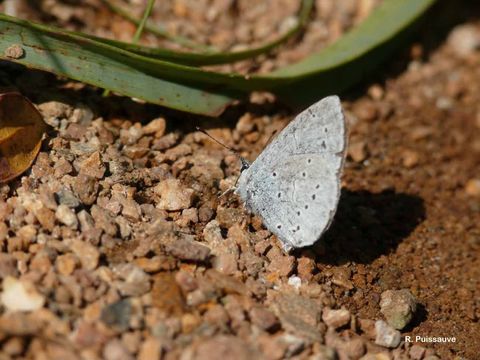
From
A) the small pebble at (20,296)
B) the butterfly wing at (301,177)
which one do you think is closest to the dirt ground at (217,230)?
the small pebble at (20,296)

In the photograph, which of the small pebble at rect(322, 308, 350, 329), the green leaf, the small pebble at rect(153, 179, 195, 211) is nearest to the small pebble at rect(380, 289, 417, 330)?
the small pebble at rect(322, 308, 350, 329)

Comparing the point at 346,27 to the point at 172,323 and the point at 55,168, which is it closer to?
the point at 55,168

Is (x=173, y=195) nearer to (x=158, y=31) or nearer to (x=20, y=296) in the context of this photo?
(x=20, y=296)

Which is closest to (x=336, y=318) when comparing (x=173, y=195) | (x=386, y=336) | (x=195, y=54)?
(x=386, y=336)

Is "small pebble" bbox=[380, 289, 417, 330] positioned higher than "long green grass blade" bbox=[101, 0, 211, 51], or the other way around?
"long green grass blade" bbox=[101, 0, 211, 51]

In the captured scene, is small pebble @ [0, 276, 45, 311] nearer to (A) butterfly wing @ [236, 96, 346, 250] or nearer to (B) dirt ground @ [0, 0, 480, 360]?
(B) dirt ground @ [0, 0, 480, 360]
